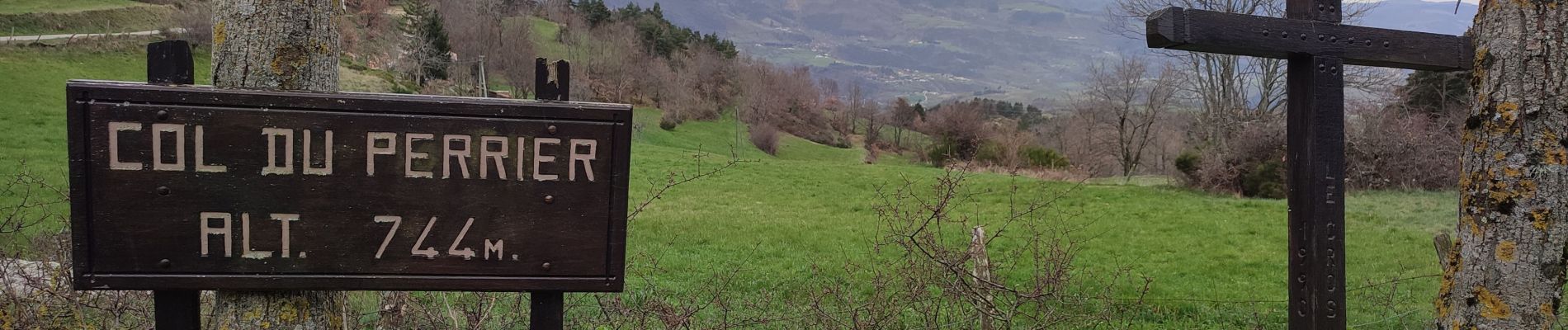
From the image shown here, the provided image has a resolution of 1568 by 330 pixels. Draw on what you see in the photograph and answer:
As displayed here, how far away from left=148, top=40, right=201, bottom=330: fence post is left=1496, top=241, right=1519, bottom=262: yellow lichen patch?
14.3 feet

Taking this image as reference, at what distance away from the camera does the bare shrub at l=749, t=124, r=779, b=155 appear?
50.5 meters

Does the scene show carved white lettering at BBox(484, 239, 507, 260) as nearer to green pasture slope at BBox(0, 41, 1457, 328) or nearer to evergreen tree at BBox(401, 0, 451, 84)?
green pasture slope at BBox(0, 41, 1457, 328)

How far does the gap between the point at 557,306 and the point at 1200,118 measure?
1321 inches

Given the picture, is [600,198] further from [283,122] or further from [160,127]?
[160,127]

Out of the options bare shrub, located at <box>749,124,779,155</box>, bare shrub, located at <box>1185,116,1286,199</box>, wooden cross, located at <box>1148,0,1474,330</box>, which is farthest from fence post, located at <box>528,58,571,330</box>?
bare shrub, located at <box>749,124,779,155</box>

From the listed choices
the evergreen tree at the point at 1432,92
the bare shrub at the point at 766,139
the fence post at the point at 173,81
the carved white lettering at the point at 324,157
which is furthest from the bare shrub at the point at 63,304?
the bare shrub at the point at 766,139

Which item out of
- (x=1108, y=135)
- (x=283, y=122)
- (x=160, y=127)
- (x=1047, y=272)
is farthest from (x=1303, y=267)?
(x=1108, y=135)

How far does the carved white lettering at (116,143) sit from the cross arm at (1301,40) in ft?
10.0

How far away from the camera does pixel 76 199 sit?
224 cm

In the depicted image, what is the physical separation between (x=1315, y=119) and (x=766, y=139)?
48.1 m

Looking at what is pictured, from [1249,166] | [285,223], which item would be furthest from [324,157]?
[1249,166]

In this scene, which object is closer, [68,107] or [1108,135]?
[68,107]

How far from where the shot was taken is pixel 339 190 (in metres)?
2.37

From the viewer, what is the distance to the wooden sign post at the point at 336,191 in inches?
Result: 89.3
